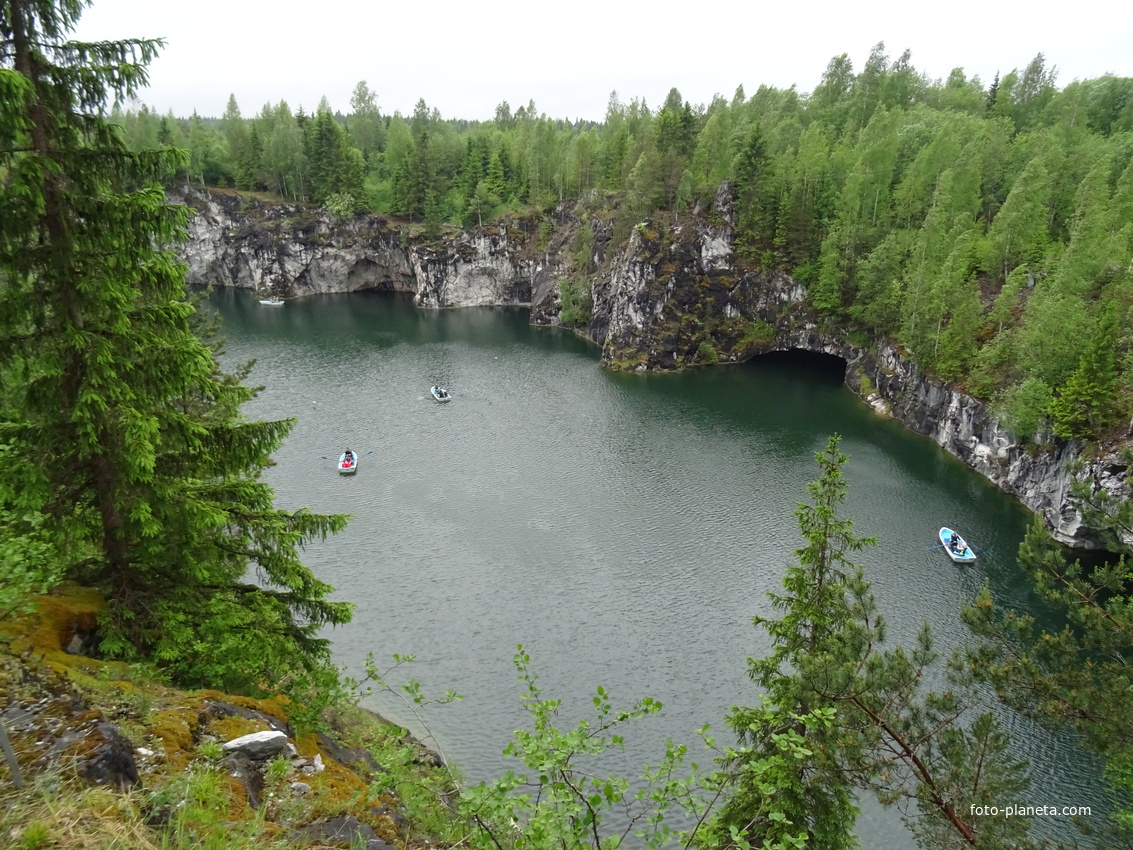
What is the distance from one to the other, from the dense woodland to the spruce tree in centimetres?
4103

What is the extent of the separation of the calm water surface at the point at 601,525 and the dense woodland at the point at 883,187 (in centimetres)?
897

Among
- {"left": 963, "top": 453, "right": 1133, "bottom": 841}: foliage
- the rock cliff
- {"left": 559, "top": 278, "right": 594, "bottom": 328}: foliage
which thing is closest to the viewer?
{"left": 963, "top": 453, "right": 1133, "bottom": 841}: foliage

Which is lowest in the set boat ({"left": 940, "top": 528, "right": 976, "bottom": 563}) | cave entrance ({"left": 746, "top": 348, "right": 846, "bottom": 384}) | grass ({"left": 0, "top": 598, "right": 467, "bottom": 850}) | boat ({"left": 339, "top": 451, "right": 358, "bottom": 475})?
cave entrance ({"left": 746, "top": 348, "right": 846, "bottom": 384})

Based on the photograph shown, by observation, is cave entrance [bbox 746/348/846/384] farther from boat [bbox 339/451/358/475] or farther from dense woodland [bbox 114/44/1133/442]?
boat [bbox 339/451/358/475]

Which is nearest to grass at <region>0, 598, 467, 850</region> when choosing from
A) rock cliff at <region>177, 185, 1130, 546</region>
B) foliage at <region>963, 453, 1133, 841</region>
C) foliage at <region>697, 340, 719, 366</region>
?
foliage at <region>963, 453, 1133, 841</region>

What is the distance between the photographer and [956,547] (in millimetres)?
34188

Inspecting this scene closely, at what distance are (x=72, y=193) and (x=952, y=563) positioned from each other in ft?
125

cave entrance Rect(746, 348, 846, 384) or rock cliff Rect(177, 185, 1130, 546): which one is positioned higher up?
rock cliff Rect(177, 185, 1130, 546)

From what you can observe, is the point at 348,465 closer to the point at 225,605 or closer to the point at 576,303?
the point at 225,605

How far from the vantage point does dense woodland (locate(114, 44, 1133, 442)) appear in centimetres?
4062

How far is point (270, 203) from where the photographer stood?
4080 inches

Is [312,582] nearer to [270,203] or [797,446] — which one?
[797,446]

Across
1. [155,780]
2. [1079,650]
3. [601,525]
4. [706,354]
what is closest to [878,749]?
[1079,650]

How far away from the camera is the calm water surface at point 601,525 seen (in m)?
25.2
